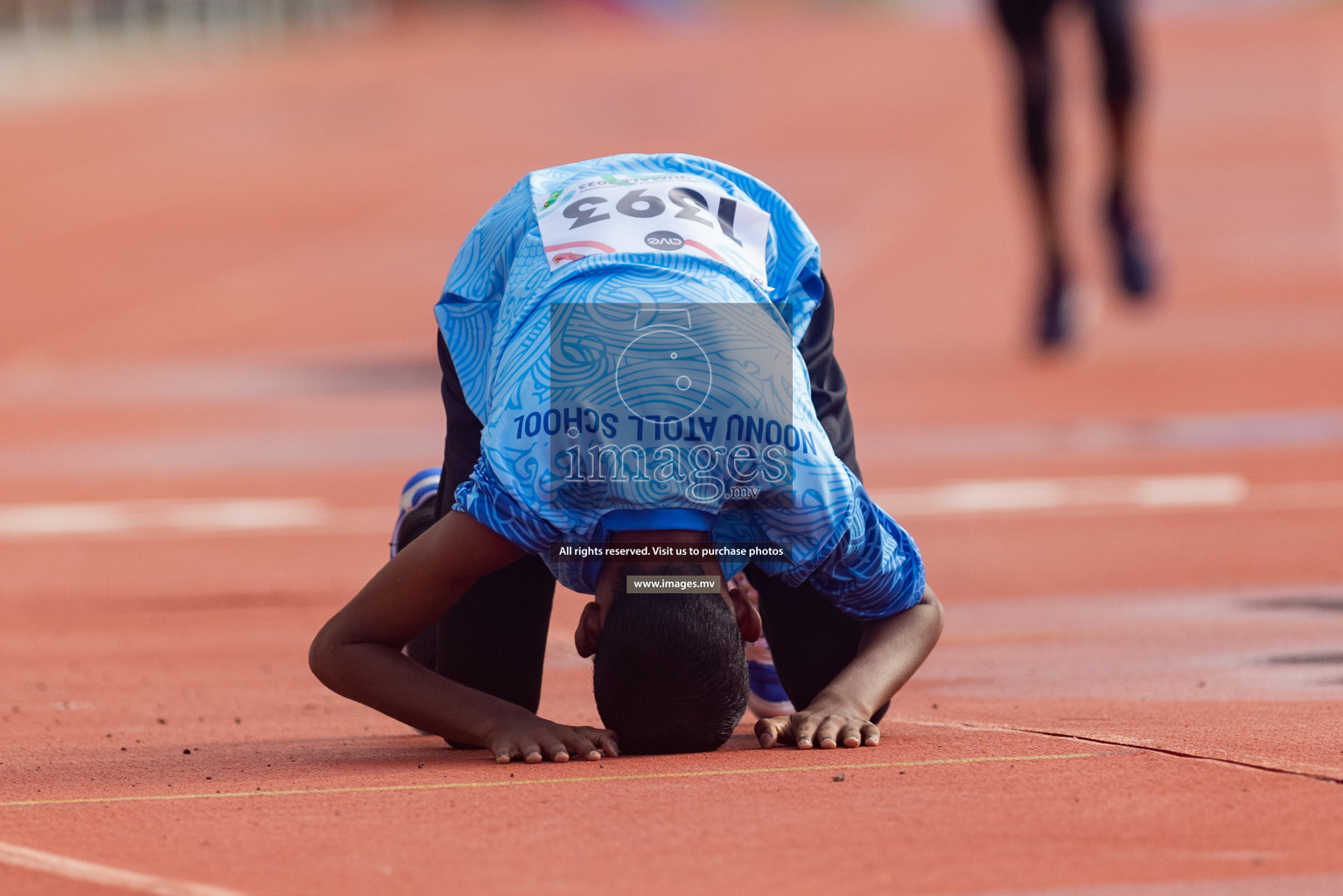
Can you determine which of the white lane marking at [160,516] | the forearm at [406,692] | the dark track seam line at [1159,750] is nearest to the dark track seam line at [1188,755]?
the dark track seam line at [1159,750]

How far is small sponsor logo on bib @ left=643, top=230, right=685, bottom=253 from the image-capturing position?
379 cm

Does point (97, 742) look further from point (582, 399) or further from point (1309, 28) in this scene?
point (1309, 28)

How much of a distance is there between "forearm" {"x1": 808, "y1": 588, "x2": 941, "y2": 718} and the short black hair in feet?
0.74

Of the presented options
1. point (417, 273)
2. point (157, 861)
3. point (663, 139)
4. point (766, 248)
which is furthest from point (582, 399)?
point (663, 139)

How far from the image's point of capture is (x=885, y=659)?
3732mm

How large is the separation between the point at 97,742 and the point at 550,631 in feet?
5.76

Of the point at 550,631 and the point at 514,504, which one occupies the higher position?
the point at 514,504

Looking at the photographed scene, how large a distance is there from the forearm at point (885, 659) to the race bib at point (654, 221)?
689 mm

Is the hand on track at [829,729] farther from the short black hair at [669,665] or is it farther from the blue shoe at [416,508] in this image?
the blue shoe at [416,508]

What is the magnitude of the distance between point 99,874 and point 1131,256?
7957mm

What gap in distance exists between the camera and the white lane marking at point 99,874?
9.07 ft

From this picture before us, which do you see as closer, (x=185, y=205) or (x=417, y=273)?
(x=417, y=273)

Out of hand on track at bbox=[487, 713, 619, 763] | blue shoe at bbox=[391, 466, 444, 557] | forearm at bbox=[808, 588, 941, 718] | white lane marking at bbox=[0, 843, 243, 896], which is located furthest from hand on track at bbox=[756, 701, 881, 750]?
Result: white lane marking at bbox=[0, 843, 243, 896]

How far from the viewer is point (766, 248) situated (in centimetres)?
408
